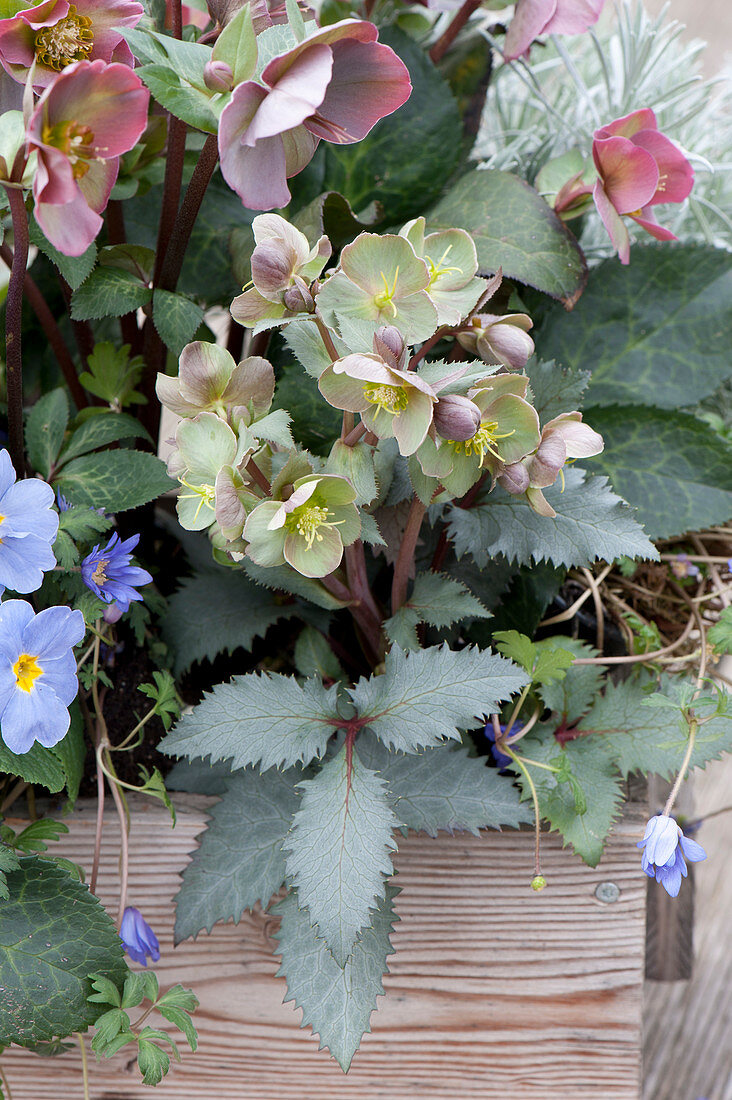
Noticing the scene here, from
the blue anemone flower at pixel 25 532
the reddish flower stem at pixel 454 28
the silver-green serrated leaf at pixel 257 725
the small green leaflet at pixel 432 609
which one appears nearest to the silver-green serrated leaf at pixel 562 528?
the small green leaflet at pixel 432 609

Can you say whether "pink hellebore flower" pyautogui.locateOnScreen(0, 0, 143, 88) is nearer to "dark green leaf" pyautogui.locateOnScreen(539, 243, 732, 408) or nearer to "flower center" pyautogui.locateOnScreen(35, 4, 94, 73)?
"flower center" pyautogui.locateOnScreen(35, 4, 94, 73)

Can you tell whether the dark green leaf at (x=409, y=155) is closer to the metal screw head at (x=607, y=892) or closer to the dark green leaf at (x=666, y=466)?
the dark green leaf at (x=666, y=466)

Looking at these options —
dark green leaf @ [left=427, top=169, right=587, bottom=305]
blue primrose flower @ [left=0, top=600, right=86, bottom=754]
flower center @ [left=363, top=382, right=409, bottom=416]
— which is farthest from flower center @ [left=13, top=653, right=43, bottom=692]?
dark green leaf @ [left=427, top=169, right=587, bottom=305]

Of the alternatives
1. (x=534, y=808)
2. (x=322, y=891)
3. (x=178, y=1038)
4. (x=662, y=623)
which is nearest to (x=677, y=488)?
(x=662, y=623)

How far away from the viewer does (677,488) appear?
0.61 m

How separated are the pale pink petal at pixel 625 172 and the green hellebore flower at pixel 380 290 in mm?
186

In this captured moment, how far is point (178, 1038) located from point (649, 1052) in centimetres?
52

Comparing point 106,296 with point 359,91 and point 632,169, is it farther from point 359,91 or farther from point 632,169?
point 632,169

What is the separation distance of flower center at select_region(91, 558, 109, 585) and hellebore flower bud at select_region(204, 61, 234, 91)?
24 cm

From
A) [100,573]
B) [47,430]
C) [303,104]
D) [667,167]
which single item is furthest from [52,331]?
[667,167]

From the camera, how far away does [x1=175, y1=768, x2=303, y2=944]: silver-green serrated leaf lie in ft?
1.62

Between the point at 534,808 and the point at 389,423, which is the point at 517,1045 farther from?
the point at 389,423

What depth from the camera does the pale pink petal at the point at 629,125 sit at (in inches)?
19.3

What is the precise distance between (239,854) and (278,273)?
33 cm
